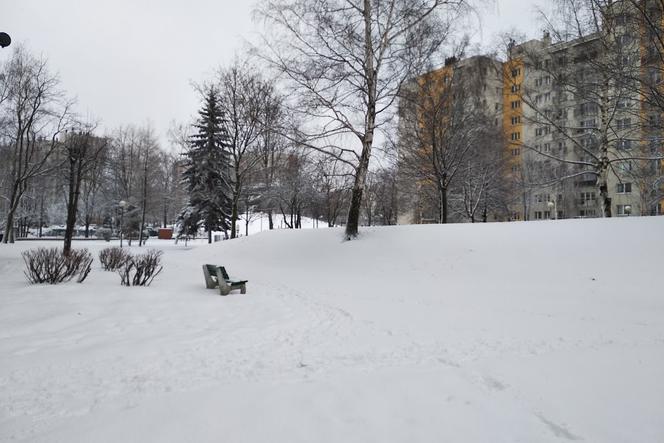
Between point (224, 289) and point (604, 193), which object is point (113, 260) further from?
point (604, 193)

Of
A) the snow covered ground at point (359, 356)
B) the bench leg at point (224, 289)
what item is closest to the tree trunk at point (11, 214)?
the snow covered ground at point (359, 356)

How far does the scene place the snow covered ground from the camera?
277 cm

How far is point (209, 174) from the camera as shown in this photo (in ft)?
91.5

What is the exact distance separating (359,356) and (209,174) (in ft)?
85.8

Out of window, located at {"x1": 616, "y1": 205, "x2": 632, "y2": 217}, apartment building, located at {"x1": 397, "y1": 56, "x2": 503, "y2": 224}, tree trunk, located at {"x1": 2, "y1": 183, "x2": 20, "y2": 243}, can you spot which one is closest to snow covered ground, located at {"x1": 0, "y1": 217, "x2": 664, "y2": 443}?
apartment building, located at {"x1": 397, "y1": 56, "x2": 503, "y2": 224}

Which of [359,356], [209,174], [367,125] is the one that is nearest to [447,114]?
[367,125]

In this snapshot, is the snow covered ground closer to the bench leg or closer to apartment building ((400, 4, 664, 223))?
the bench leg

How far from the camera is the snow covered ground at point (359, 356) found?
2771mm

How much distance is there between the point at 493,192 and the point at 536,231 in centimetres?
1704

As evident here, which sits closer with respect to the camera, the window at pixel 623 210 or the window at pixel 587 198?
the window at pixel 623 210

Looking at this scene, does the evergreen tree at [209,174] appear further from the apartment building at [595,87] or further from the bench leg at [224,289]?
the bench leg at [224,289]

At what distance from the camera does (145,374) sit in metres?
3.64

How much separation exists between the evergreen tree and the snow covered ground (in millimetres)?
18478

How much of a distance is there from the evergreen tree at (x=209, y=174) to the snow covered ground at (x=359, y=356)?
18478 mm
